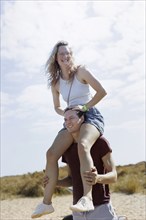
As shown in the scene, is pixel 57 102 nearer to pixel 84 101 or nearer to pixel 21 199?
pixel 84 101

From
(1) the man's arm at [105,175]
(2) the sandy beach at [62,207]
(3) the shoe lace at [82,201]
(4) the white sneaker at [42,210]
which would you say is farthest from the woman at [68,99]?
(2) the sandy beach at [62,207]

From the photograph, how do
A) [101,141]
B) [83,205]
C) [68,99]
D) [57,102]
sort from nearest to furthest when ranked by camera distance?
[83,205], [101,141], [68,99], [57,102]

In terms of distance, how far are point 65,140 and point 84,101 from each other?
399 mm

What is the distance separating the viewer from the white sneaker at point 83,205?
348cm

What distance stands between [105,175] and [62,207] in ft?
43.1

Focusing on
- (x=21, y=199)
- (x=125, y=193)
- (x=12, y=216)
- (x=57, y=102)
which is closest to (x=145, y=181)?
(x=125, y=193)

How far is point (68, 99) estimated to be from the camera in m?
4.16

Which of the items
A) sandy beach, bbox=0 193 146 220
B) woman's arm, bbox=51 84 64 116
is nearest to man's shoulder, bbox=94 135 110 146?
woman's arm, bbox=51 84 64 116

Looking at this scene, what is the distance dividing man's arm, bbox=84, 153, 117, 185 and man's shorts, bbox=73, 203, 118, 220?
25 cm

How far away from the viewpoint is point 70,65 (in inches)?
163

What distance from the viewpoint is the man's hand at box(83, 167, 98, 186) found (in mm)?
3578

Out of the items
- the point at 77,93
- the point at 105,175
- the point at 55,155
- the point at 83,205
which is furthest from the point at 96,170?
the point at 77,93

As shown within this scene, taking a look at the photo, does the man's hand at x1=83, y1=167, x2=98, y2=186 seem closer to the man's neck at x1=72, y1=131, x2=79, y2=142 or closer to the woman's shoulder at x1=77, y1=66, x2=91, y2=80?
the man's neck at x1=72, y1=131, x2=79, y2=142

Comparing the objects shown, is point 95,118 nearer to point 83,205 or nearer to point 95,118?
point 95,118
